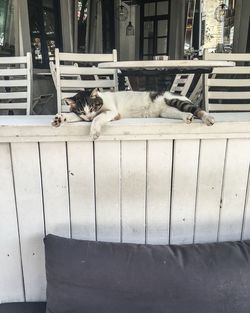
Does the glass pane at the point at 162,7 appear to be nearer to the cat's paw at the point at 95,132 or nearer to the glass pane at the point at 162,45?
the glass pane at the point at 162,45

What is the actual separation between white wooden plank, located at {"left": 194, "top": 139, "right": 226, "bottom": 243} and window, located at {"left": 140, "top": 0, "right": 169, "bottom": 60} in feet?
30.1

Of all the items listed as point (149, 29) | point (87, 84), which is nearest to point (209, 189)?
point (87, 84)

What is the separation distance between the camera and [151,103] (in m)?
1.45

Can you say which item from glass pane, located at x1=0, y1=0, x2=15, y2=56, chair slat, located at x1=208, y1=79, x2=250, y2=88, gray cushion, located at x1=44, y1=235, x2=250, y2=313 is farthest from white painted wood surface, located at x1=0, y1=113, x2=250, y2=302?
glass pane, located at x1=0, y1=0, x2=15, y2=56

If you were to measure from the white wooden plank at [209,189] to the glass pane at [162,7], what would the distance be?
30.9 feet

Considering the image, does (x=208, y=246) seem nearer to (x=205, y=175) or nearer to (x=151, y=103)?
(x=205, y=175)

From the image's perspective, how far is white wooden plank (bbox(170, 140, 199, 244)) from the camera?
983 millimetres

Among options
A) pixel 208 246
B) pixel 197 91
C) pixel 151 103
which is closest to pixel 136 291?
pixel 208 246

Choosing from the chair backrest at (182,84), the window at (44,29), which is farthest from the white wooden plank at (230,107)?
the window at (44,29)

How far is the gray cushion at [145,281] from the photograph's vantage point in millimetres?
907

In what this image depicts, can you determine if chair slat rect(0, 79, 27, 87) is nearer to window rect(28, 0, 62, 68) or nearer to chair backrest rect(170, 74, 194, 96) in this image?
chair backrest rect(170, 74, 194, 96)

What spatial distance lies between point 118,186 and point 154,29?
31.9 ft

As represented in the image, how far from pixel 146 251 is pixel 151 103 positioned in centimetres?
71

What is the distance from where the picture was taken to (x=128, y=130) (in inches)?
37.2
